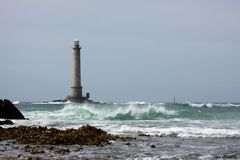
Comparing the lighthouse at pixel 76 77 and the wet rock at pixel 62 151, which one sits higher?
the lighthouse at pixel 76 77

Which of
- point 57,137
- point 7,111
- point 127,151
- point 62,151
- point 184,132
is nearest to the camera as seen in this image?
point 62,151

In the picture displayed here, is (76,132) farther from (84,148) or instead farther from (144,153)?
(144,153)

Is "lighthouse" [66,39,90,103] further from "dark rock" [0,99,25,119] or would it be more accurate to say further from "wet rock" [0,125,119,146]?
"wet rock" [0,125,119,146]

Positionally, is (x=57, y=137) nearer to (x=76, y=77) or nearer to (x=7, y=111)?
(x=7, y=111)

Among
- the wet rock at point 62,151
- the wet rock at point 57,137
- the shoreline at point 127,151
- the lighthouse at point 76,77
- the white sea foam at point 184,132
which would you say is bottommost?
the white sea foam at point 184,132

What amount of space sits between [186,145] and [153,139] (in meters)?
2.46

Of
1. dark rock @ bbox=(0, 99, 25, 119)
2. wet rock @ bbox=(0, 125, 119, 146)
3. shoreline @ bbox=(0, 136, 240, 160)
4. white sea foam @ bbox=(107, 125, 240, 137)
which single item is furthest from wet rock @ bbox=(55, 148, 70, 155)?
dark rock @ bbox=(0, 99, 25, 119)

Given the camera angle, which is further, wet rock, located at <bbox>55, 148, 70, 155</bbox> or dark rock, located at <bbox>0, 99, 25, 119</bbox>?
dark rock, located at <bbox>0, 99, 25, 119</bbox>

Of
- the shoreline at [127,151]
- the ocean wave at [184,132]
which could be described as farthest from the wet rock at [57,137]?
the ocean wave at [184,132]

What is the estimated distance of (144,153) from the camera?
15.2 meters

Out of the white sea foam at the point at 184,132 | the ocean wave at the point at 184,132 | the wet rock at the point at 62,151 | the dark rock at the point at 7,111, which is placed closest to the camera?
the wet rock at the point at 62,151

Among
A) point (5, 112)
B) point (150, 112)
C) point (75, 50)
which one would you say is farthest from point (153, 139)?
point (75, 50)

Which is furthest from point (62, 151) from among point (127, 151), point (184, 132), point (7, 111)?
point (7, 111)

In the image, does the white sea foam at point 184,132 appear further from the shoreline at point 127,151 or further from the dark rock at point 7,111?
the dark rock at point 7,111
